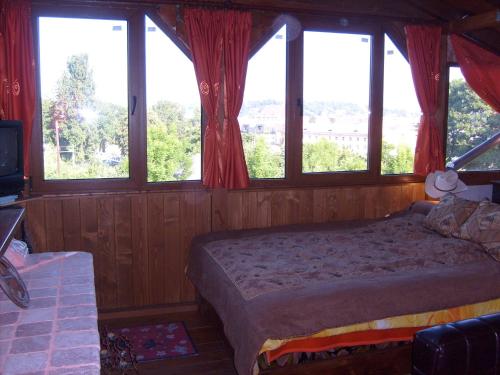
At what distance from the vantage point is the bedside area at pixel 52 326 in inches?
52.2

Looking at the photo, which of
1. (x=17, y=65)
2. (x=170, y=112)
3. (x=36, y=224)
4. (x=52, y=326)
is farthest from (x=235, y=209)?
(x=52, y=326)

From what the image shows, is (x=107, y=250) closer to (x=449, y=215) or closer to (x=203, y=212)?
(x=203, y=212)

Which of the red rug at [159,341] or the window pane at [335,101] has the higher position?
the window pane at [335,101]

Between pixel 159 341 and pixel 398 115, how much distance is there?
2717 millimetres

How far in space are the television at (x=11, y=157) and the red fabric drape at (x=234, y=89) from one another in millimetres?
1427

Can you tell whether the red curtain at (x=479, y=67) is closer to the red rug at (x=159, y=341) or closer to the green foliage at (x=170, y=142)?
the green foliage at (x=170, y=142)

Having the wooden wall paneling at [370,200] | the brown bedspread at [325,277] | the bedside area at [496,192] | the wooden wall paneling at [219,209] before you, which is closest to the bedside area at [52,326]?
the brown bedspread at [325,277]

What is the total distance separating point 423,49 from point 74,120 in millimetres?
2859

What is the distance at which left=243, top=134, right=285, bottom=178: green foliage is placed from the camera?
13.6 feet

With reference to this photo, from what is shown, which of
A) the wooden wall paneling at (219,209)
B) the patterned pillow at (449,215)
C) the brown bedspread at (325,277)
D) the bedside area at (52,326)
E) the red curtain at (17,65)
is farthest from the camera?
the wooden wall paneling at (219,209)

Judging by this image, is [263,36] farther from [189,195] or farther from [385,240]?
[385,240]

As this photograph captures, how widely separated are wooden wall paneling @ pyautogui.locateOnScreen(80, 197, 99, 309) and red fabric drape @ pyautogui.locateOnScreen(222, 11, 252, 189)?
98cm

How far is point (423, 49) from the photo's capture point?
4371mm

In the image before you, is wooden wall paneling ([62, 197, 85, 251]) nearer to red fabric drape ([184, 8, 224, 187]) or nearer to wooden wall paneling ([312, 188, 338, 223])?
red fabric drape ([184, 8, 224, 187])
